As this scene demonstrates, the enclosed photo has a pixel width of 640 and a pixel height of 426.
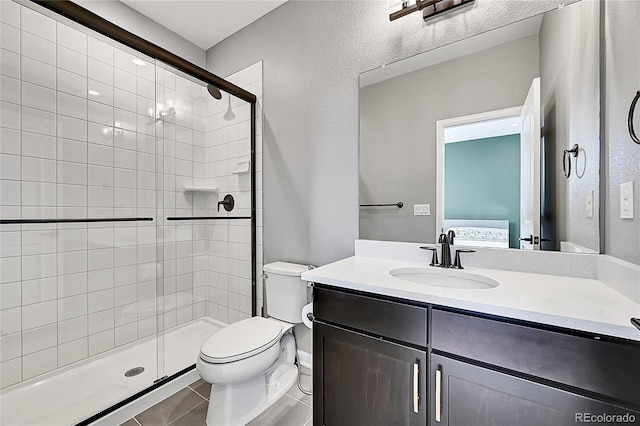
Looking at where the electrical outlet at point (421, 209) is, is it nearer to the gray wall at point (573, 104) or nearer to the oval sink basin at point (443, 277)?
the oval sink basin at point (443, 277)

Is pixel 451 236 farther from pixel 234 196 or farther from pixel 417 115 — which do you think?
pixel 234 196

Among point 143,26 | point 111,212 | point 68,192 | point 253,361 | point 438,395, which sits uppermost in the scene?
point 143,26

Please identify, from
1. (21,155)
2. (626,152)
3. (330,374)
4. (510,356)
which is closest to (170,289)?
(21,155)

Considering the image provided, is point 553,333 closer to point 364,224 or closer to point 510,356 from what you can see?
point 510,356

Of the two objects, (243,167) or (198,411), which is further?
(243,167)

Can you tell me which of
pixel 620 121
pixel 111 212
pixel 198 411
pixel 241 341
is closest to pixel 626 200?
pixel 620 121

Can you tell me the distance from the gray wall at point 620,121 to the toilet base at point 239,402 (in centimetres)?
164

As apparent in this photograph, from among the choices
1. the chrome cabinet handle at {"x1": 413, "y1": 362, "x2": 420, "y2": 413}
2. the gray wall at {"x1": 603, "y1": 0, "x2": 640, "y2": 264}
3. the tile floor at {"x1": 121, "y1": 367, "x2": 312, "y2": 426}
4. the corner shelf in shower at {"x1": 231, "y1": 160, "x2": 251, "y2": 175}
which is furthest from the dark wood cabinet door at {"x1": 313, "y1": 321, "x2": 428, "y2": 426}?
the corner shelf in shower at {"x1": 231, "y1": 160, "x2": 251, "y2": 175}

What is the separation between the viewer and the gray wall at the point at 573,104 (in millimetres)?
1052

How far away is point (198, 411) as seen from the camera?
1.49 metres

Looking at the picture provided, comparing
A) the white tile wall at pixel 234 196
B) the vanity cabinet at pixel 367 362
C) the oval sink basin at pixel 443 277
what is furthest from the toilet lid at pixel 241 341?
the oval sink basin at pixel 443 277

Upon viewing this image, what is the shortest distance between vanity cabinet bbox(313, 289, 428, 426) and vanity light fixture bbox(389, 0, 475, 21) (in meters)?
1.45

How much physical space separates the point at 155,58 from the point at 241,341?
1.71 metres

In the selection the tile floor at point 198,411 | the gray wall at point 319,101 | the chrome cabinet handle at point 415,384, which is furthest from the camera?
the gray wall at point 319,101
